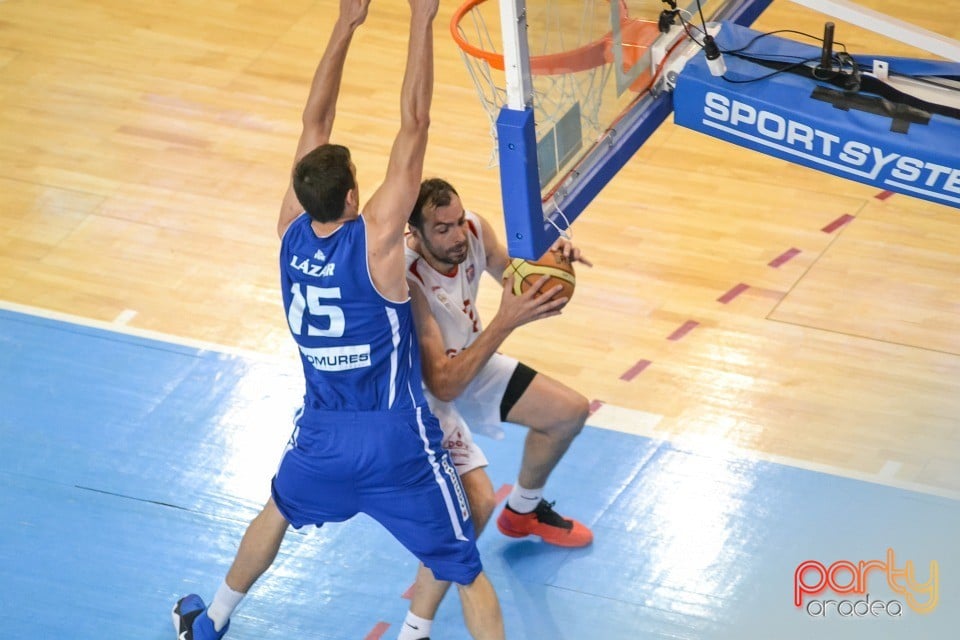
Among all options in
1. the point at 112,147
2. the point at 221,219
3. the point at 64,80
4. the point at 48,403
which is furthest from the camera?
the point at 64,80

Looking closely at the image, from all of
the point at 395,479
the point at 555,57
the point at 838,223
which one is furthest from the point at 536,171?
the point at 838,223

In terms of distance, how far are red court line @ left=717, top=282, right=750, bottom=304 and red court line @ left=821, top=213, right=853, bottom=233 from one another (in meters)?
0.77

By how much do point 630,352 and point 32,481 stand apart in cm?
307

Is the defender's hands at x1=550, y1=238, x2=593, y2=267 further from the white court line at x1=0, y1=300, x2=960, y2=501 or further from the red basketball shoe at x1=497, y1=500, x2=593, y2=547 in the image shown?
the white court line at x1=0, y1=300, x2=960, y2=501

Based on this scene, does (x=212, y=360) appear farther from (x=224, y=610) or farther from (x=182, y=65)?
(x=182, y=65)

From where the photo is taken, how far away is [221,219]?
8.75 metres

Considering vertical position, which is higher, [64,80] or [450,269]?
[450,269]

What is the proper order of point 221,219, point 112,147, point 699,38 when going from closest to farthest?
1. point 699,38
2. point 221,219
3. point 112,147

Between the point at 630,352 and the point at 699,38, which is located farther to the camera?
the point at 630,352


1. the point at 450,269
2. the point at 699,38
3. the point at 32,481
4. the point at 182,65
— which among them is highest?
the point at 699,38

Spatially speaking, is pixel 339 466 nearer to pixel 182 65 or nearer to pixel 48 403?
pixel 48 403

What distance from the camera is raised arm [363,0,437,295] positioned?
489 cm

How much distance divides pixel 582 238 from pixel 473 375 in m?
3.12

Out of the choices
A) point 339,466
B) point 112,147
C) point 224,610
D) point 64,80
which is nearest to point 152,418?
point 224,610
